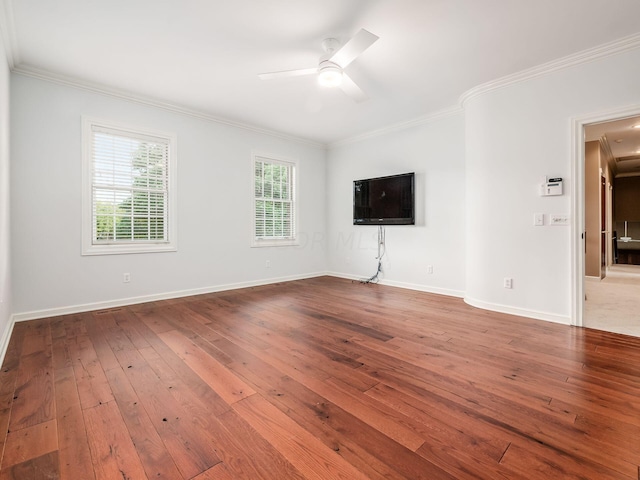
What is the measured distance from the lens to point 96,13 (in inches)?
98.7

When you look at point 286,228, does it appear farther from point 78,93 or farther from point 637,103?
point 637,103

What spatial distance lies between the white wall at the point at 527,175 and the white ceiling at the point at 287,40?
30 centimetres

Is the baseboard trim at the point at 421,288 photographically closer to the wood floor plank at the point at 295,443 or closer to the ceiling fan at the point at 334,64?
the ceiling fan at the point at 334,64

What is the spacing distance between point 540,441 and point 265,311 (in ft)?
9.43

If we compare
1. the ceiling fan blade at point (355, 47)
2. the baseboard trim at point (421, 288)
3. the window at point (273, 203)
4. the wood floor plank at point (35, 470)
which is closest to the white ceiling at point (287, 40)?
the ceiling fan blade at point (355, 47)

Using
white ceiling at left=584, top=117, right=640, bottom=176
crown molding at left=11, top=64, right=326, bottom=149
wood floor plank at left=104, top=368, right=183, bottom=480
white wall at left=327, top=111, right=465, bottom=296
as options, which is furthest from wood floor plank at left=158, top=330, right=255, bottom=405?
white ceiling at left=584, top=117, right=640, bottom=176

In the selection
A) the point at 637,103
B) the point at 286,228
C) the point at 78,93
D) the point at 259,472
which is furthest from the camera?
the point at 286,228

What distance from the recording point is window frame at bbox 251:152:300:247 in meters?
5.32

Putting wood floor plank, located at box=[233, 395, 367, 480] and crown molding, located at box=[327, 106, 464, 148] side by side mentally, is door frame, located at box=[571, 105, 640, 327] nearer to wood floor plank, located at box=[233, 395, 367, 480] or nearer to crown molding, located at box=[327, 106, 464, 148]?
crown molding, located at box=[327, 106, 464, 148]

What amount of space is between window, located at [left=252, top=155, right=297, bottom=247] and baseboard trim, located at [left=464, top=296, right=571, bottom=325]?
334 centimetres

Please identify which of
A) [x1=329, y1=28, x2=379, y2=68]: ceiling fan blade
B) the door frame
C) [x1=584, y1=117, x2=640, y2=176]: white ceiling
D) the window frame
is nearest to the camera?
[x1=329, y1=28, x2=379, y2=68]: ceiling fan blade

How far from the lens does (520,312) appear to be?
355cm

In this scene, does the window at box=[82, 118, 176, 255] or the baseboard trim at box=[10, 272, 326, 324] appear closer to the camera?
the baseboard trim at box=[10, 272, 326, 324]

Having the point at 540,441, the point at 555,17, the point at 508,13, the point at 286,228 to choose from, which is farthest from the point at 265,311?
the point at 555,17
